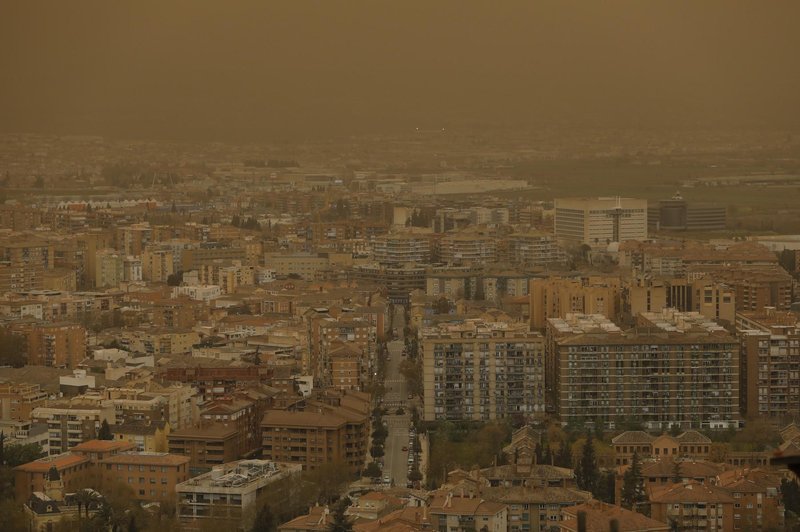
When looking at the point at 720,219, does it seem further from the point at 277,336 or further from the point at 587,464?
the point at 587,464

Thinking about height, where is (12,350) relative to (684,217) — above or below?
below

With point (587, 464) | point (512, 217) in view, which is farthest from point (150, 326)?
point (512, 217)

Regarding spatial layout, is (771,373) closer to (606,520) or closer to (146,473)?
(606,520)

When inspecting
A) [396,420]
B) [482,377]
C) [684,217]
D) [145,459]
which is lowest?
[396,420]

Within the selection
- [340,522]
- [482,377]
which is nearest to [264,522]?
[340,522]

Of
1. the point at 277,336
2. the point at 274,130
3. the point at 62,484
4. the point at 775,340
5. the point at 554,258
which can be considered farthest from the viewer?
the point at 274,130

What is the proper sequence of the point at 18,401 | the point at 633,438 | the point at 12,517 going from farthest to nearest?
the point at 18,401
the point at 633,438
the point at 12,517

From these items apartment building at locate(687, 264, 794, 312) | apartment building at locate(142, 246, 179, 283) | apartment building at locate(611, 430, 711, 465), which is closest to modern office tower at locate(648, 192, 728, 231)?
apartment building at locate(142, 246, 179, 283)

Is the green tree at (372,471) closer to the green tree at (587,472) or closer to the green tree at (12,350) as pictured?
the green tree at (587,472)
